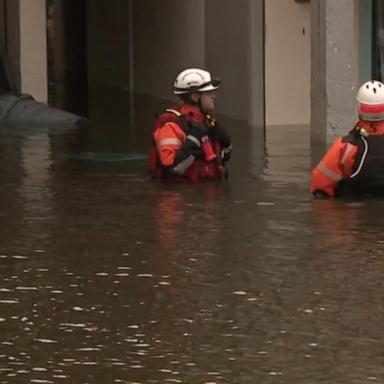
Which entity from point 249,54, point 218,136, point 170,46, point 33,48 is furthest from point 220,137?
point 170,46

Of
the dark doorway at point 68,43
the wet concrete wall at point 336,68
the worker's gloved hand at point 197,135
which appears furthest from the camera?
the dark doorway at point 68,43

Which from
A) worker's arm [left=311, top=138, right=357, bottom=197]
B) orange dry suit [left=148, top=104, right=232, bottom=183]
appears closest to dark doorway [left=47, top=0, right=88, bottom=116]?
orange dry suit [left=148, top=104, right=232, bottom=183]

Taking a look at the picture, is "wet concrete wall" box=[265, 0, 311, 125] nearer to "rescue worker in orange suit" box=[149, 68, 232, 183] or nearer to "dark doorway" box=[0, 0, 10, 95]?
"dark doorway" box=[0, 0, 10, 95]

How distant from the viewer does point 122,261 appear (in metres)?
9.51

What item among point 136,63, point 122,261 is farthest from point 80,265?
point 136,63

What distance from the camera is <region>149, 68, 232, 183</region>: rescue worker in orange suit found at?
12.7m

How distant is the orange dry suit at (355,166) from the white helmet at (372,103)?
5 cm

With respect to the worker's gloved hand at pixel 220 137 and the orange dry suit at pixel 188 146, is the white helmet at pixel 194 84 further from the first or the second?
the worker's gloved hand at pixel 220 137

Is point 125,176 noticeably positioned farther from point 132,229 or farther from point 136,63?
point 136,63

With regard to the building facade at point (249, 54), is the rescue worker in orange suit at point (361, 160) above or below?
below

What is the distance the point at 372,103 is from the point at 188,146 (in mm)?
1586

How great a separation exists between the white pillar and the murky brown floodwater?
8.14 metres

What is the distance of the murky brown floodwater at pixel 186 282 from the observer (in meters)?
7.09

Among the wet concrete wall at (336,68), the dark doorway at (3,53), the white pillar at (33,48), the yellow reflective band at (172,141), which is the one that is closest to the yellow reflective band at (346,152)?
the yellow reflective band at (172,141)
